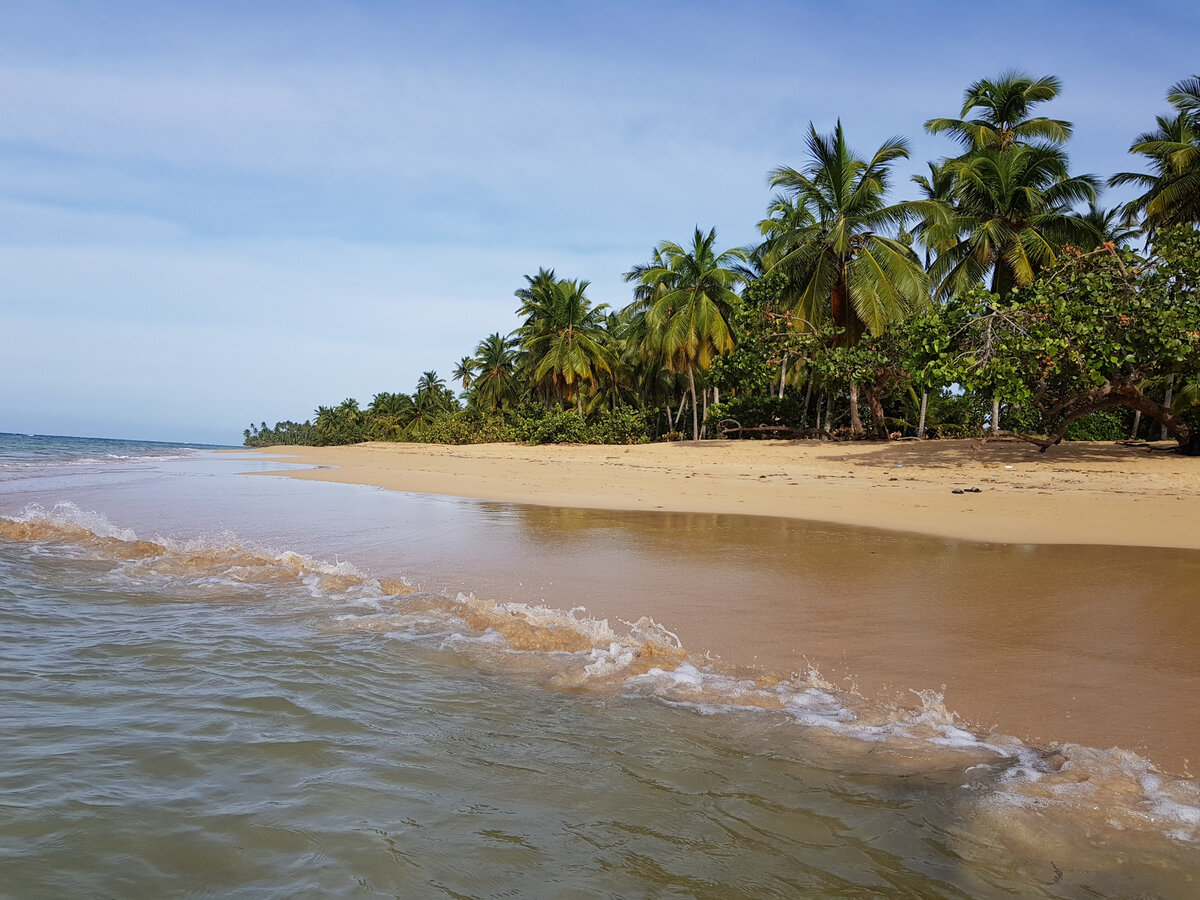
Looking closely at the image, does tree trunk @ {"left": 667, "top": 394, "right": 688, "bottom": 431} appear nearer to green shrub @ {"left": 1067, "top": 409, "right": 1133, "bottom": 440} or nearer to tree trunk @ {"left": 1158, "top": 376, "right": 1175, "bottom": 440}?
green shrub @ {"left": 1067, "top": 409, "right": 1133, "bottom": 440}

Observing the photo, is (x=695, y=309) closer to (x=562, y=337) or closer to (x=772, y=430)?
(x=772, y=430)

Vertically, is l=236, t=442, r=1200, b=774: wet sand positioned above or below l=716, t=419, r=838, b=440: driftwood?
below

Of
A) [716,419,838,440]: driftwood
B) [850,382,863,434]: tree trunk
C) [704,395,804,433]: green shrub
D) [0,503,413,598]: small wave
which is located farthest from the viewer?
[704,395,804,433]: green shrub

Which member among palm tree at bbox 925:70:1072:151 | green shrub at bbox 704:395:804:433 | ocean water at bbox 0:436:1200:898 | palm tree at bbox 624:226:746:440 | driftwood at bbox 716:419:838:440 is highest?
palm tree at bbox 925:70:1072:151

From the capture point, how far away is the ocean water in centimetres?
224

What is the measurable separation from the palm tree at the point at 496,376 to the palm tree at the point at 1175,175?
119 feet

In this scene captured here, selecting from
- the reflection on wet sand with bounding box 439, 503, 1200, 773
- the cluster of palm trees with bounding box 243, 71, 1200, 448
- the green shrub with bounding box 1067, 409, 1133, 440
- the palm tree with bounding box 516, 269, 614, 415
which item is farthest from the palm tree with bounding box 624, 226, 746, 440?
the reflection on wet sand with bounding box 439, 503, 1200, 773

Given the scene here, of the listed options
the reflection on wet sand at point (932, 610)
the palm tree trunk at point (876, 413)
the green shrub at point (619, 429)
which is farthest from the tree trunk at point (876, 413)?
the reflection on wet sand at point (932, 610)

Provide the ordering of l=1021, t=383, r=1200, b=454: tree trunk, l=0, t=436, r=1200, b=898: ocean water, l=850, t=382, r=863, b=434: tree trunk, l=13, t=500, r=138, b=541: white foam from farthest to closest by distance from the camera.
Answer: l=850, t=382, r=863, b=434: tree trunk, l=1021, t=383, r=1200, b=454: tree trunk, l=13, t=500, r=138, b=541: white foam, l=0, t=436, r=1200, b=898: ocean water

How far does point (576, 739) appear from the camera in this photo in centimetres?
318

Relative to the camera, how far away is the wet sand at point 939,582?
3617mm

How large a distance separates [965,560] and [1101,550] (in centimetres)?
158

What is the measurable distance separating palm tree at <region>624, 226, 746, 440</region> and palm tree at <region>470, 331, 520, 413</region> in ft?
71.7

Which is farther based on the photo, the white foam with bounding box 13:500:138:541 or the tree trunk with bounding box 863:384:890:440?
the tree trunk with bounding box 863:384:890:440
